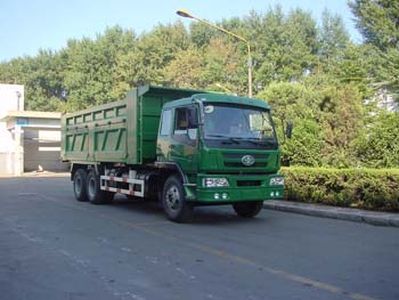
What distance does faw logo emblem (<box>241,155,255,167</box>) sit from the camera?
11867mm

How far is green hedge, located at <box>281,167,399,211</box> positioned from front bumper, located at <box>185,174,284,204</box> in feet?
8.25

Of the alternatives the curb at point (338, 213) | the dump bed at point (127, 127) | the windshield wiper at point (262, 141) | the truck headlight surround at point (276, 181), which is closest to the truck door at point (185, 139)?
the windshield wiper at point (262, 141)

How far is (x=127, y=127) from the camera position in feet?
47.0

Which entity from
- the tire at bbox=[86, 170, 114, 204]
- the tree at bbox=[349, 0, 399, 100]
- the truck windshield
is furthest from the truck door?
the tree at bbox=[349, 0, 399, 100]

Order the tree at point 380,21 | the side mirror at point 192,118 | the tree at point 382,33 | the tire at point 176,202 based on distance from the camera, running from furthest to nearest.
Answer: the tree at point 380,21
the tree at point 382,33
the tire at point 176,202
the side mirror at point 192,118

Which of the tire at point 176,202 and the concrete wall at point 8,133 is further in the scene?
the concrete wall at point 8,133

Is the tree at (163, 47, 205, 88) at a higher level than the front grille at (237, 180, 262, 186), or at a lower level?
higher

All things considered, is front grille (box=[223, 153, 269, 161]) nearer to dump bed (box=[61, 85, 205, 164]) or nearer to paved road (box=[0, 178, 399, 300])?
paved road (box=[0, 178, 399, 300])

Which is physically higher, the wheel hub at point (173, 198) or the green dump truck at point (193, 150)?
the green dump truck at point (193, 150)

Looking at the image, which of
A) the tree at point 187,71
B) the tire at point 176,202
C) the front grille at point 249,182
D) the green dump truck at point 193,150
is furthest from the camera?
the tree at point 187,71

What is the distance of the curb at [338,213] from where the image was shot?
12055 millimetres

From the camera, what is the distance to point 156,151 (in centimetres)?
1338

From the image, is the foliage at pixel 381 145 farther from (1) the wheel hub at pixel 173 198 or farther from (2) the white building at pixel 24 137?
(2) the white building at pixel 24 137

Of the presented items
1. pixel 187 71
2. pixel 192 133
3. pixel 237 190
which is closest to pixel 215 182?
pixel 237 190
